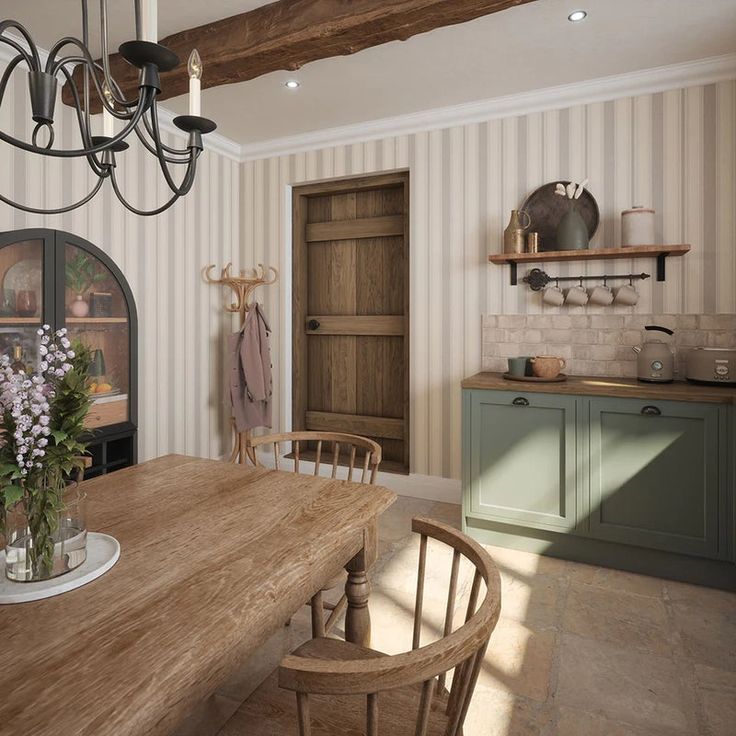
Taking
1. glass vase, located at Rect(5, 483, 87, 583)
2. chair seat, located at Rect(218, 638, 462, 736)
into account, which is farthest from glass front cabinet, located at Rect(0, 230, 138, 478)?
chair seat, located at Rect(218, 638, 462, 736)

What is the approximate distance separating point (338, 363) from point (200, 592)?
3.34 metres

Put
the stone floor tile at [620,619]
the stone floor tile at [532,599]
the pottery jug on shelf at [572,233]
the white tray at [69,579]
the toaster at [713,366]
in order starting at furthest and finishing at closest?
the pottery jug on shelf at [572,233]
the toaster at [713,366]
the stone floor tile at [532,599]
the stone floor tile at [620,619]
the white tray at [69,579]

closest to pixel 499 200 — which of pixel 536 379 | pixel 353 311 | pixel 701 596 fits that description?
pixel 536 379

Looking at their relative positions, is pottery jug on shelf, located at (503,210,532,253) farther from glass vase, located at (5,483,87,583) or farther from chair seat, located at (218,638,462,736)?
glass vase, located at (5,483,87,583)

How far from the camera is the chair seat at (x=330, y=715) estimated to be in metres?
0.99

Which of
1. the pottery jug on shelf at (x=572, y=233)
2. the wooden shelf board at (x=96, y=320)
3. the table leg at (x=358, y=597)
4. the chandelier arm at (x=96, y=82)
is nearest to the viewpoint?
the chandelier arm at (x=96, y=82)

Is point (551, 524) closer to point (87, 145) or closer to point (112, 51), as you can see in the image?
point (87, 145)

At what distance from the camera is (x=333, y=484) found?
5.46 feet

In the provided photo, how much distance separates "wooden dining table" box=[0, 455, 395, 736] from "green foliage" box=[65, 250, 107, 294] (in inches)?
61.7

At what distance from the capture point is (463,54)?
110 inches

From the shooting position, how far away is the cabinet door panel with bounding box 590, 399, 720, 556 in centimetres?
245

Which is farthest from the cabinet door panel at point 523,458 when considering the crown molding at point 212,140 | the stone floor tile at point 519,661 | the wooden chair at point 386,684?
the crown molding at point 212,140

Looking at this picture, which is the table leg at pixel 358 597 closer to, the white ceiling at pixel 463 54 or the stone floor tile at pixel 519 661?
the stone floor tile at pixel 519 661

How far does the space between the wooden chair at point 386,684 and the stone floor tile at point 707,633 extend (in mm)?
1396
